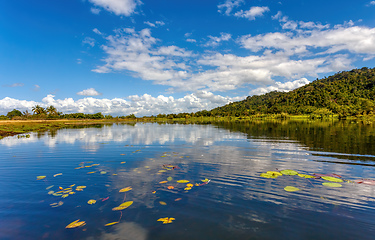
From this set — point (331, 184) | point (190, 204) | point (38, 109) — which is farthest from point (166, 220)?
point (38, 109)

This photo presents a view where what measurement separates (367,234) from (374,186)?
20.2ft

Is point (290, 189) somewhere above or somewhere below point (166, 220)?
above

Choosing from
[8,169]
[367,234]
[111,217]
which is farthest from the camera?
[8,169]

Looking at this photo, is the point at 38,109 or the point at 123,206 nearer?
the point at 123,206

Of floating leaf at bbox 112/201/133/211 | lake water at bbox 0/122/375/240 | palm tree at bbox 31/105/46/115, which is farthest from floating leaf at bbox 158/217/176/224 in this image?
palm tree at bbox 31/105/46/115

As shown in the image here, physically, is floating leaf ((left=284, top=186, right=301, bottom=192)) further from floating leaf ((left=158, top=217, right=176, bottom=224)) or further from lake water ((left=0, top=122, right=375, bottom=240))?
floating leaf ((left=158, top=217, right=176, bottom=224))

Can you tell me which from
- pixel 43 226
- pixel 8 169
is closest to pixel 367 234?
pixel 43 226

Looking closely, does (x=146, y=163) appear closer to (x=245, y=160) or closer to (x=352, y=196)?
(x=245, y=160)

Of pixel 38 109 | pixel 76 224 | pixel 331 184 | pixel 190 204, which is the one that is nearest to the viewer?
pixel 76 224

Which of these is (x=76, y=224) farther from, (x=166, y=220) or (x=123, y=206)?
(x=166, y=220)

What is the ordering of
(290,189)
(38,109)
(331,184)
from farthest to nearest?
(38,109) → (331,184) → (290,189)

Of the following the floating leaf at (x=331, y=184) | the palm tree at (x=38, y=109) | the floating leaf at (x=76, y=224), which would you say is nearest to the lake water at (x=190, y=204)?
the floating leaf at (x=76, y=224)

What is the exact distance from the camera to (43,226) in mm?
7070

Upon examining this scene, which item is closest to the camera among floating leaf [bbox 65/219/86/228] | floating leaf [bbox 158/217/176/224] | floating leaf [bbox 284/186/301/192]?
floating leaf [bbox 65/219/86/228]
